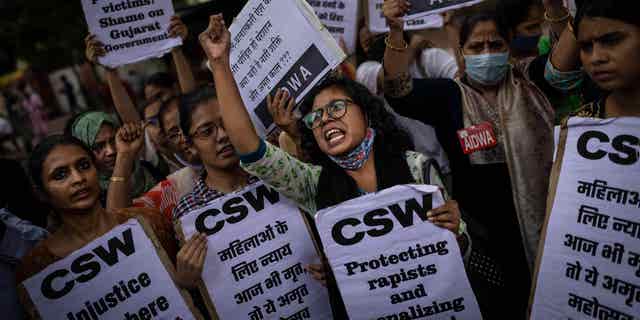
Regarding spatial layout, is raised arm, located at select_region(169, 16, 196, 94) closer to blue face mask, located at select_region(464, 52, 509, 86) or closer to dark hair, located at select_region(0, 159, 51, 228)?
dark hair, located at select_region(0, 159, 51, 228)

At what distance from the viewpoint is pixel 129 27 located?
3.54m

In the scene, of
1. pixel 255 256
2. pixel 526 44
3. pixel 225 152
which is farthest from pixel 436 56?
pixel 255 256

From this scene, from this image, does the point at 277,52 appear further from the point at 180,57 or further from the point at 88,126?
the point at 88,126

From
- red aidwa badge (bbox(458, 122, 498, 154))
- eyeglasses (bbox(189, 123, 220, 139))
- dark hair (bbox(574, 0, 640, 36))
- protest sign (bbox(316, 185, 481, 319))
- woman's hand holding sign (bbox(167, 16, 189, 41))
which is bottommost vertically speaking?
protest sign (bbox(316, 185, 481, 319))

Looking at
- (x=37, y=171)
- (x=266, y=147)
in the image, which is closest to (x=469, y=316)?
(x=266, y=147)

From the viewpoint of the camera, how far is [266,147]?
86.3 inches

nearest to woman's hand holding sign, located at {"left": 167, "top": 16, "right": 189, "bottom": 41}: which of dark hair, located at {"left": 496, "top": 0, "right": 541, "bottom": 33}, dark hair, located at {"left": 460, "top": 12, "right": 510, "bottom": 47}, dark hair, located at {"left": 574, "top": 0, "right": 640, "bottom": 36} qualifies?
dark hair, located at {"left": 460, "top": 12, "right": 510, "bottom": 47}

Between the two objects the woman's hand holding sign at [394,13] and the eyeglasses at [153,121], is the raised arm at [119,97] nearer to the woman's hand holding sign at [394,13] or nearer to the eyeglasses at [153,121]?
the eyeglasses at [153,121]

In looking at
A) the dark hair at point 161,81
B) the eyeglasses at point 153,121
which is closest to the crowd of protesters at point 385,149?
the eyeglasses at point 153,121

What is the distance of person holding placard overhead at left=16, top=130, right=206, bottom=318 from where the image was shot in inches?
88.4

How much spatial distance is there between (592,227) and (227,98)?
1678 millimetres

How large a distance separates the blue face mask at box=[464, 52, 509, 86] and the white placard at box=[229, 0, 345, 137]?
1.08m

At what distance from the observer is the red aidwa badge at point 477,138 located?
9.23 feet

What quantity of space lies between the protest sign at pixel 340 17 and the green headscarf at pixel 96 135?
1.90m
